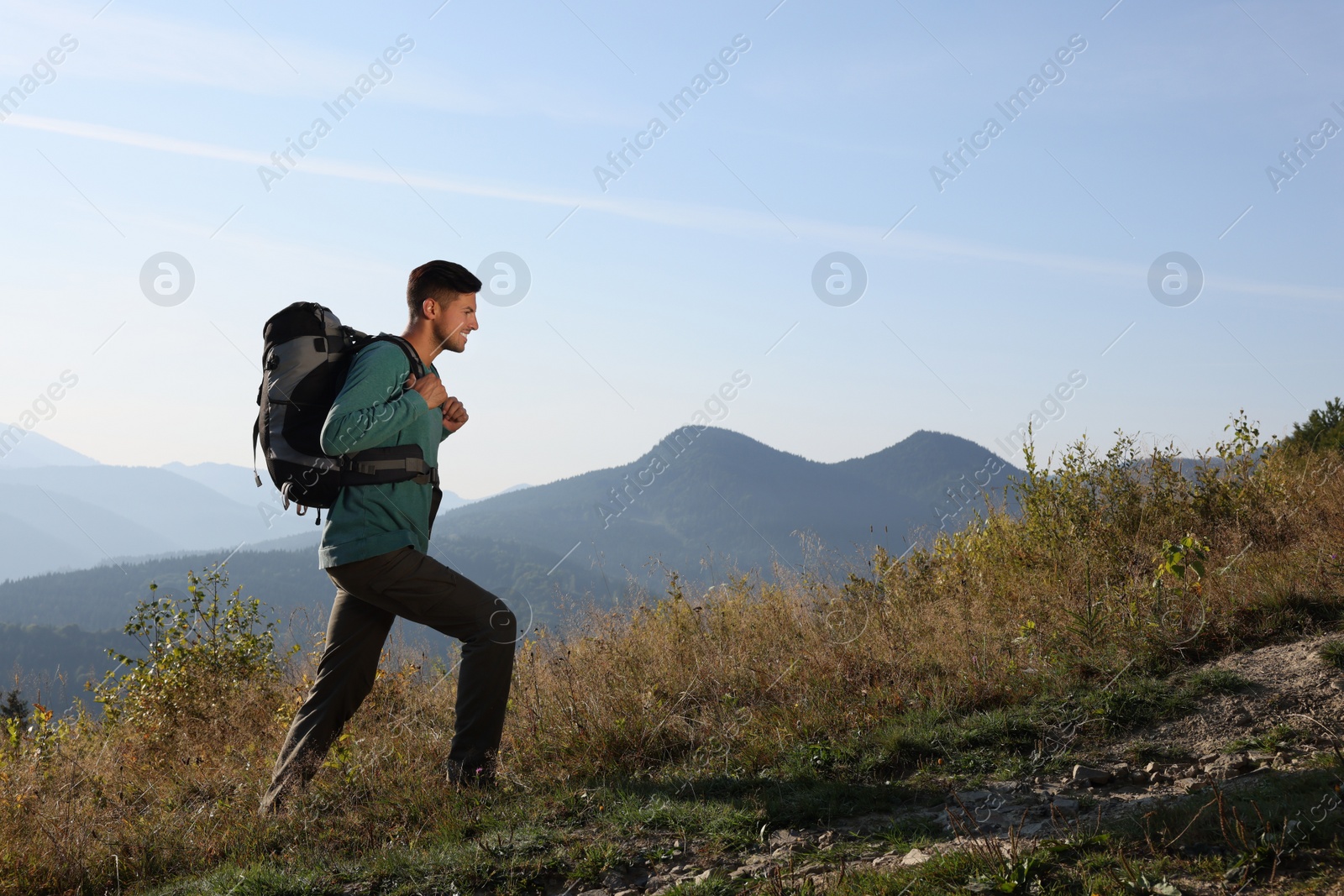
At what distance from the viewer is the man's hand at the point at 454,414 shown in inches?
167

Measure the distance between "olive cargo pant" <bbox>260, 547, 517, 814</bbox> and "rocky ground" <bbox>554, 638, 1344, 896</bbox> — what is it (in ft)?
3.42

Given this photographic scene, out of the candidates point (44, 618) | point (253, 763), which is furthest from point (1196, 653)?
point (44, 618)

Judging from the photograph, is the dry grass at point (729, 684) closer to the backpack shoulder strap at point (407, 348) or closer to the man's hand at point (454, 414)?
the man's hand at point (454, 414)

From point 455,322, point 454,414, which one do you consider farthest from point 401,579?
point 455,322

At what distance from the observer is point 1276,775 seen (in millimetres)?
3314

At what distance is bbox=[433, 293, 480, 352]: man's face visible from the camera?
4.25m

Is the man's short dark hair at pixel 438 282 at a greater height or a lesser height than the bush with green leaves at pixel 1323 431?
greater

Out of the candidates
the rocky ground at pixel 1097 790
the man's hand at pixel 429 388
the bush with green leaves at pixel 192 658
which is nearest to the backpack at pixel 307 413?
the man's hand at pixel 429 388

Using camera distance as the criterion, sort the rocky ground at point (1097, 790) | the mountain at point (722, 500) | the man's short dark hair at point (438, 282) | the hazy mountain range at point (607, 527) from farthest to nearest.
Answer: the mountain at point (722, 500), the hazy mountain range at point (607, 527), the man's short dark hair at point (438, 282), the rocky ground at point (1097, 790)

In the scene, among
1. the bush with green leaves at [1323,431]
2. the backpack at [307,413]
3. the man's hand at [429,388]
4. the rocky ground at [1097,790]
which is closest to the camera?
the rocky ground at [1097,790]

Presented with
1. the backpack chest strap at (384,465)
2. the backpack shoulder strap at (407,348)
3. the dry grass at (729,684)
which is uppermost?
the backpack shoulder strap at (407,348)

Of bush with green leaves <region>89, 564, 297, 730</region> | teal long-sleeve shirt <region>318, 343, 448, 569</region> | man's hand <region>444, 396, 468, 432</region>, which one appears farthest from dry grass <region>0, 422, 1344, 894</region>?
man's hand <region>444, 396, 468, 432</region>

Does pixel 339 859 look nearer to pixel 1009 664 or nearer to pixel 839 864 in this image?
pixel 839 864

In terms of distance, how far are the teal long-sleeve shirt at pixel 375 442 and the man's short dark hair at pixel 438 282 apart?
352mm
